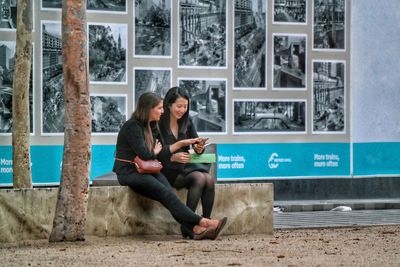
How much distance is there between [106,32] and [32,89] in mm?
1330

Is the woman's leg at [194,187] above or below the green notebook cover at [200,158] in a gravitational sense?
below

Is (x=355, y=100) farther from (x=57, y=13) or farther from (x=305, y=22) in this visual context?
(x=57, y=13)

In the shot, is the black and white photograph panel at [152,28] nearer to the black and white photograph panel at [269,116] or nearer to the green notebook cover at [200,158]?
the black and white photograph panel at [269,116]

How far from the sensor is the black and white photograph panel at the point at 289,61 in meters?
18.2

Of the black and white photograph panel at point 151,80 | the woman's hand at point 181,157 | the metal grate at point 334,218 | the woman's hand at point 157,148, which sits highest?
the black and white photograph panel at point 151,80

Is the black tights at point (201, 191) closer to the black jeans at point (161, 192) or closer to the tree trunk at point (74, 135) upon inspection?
the black jeans at point (161, 192)

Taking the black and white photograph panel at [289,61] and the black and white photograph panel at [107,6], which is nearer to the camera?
the black and white photograph panel at [107,6]

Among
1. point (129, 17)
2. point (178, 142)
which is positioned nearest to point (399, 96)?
point (129, 17)

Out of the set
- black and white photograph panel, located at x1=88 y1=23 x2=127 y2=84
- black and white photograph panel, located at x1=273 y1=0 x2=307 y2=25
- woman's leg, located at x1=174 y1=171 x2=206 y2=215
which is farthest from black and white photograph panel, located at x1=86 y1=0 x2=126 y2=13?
woman's leg, located at x1=174 y1=171 x2=206 y2=215

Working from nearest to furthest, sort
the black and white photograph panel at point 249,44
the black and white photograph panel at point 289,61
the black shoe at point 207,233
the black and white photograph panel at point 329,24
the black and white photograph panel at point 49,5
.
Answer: the black shoe at point 207,233 < the black and white photograph panel at point 49,5 < the black and white photograph panel at point 249,44 < the black and white photograph panel at point 289,61 < the black and white photograph panel at point 329,24

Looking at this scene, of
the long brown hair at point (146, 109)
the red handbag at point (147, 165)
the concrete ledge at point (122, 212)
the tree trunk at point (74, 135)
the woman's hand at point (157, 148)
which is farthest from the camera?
the woman's hand at point (157, 148)

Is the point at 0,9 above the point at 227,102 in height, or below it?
above

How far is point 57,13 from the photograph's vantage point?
54.9ft

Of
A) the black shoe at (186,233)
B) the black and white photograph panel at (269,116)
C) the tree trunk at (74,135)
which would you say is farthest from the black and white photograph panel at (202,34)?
the tree trunk at (74,135)
